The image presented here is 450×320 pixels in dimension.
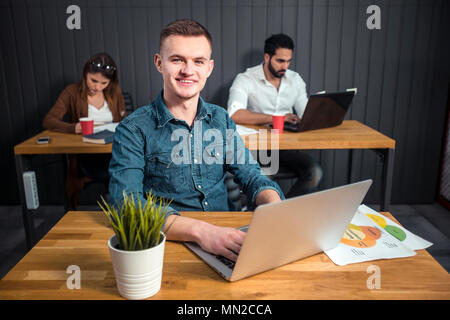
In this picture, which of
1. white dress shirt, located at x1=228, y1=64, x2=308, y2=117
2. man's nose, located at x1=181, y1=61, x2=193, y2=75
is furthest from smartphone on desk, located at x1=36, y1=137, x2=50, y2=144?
white dress shirt, located at x1=228, y1=64, x2=308, y2=117

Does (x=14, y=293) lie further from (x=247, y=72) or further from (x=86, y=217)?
(x=247, y=72)

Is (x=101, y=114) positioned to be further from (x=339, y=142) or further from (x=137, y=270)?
(x=137, y=270)

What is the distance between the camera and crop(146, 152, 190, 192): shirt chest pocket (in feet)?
4.21

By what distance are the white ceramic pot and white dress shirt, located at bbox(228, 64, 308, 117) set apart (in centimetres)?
222

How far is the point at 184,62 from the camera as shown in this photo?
121 centimetres

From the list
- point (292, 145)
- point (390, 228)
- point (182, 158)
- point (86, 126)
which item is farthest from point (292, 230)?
point (86, 126)

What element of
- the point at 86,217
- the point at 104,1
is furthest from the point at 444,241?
the point at 104,1

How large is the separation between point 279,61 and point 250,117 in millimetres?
609

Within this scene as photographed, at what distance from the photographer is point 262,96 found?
9.47 ft

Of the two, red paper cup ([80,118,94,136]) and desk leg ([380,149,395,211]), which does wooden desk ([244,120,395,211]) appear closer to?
desk leg ([380,149,395,211])

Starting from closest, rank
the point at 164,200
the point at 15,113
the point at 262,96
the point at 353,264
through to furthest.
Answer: the point at 353,264 < the point at 164,200 < the point at 262,96 < the point at 15,113

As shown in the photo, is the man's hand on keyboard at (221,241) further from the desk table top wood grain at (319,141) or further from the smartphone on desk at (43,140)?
the smartphone on desk at (43,140)

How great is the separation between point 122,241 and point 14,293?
0.83 ft

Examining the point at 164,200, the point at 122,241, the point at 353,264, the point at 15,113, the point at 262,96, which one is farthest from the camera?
the point at 15,113
